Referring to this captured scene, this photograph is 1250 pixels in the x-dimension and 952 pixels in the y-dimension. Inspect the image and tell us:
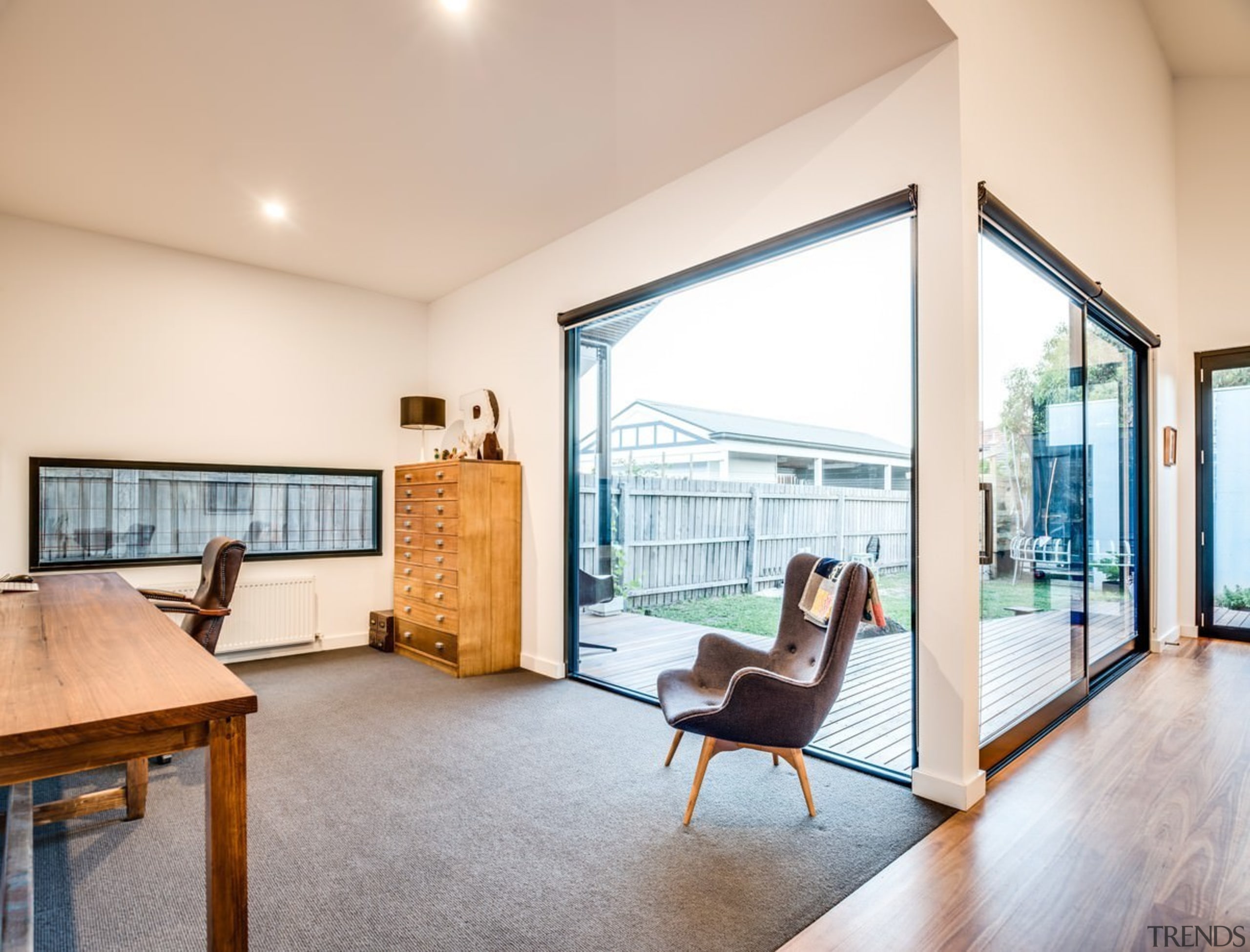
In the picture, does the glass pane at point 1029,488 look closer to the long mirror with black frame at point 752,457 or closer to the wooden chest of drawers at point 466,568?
the long mirror with black frame at point 752,457

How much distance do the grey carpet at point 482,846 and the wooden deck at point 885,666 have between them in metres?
0.41

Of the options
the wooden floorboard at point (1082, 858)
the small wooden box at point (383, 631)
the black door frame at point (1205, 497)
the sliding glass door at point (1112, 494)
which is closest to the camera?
the wooden floorboard at point (1082, 858)

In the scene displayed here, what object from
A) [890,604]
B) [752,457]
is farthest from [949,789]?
[752,457]

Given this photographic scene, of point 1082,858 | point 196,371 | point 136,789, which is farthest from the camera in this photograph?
point 196,371

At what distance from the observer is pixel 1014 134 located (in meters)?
2.78

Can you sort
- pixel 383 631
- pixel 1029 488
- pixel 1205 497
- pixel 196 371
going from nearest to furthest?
pixel 1029 488, pixel 196 371, pixel 383 631, pixel 1205 497

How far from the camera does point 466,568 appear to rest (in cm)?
416

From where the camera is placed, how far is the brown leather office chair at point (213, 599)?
272 cm

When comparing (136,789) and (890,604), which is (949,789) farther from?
(136,789)

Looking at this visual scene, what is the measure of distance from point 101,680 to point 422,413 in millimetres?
3922

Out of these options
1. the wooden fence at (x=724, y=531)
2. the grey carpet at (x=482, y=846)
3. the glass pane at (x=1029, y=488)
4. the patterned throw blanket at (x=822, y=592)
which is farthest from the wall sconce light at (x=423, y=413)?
the glass pane at (x=1029, y=488)

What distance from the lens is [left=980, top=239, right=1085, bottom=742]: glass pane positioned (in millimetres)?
2689

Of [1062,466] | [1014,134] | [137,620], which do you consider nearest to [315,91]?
[137,620]

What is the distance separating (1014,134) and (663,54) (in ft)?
5.13
